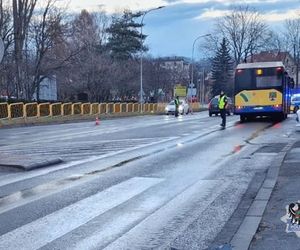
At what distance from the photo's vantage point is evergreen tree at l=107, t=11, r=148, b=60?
3730 inches

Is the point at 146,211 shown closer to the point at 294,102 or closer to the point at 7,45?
the point at 7,45

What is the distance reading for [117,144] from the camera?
1850 cm

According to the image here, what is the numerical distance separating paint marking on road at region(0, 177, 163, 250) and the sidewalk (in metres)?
2.25

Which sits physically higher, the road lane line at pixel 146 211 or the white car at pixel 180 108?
the road lane line at pixel 146 211

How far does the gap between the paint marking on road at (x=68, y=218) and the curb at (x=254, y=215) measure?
200 centimetres

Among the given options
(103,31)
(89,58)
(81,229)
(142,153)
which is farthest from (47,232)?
(103,31)

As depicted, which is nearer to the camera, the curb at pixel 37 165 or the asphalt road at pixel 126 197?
the asphalt road at pixel 126 197

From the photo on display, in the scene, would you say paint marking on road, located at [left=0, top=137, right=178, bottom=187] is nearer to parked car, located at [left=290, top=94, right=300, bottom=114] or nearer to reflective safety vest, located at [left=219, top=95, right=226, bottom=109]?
reflective safety vest, located at [left=219, top=95, right=226, bottom=109]

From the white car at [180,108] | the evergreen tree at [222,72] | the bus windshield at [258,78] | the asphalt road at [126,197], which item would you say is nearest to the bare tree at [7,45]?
the white car at [180,108]

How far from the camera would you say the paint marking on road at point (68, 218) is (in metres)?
6.29

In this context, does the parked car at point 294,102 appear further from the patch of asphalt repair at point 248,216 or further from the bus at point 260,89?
the patch of asphalt repair at point 248,216

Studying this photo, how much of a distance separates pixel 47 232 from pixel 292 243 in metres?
2.85

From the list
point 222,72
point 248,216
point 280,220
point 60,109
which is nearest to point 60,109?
point 60,109
